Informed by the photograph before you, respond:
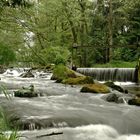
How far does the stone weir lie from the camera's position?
66.7 feet

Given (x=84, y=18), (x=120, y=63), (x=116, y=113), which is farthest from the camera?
(x=84, y=18)

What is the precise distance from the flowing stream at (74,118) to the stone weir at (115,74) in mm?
8334

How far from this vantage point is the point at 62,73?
19.0 metres

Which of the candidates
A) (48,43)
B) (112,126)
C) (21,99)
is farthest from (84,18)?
(48,43)

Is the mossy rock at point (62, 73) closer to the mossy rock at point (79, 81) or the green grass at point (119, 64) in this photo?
the mossy rock at point (79, 81)

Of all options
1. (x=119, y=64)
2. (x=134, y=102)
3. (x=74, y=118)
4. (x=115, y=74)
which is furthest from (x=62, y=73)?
(x=74, y=118)

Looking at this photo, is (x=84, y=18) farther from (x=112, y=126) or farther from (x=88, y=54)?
Result: (x=112, y=126)

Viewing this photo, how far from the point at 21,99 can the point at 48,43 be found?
736 cm

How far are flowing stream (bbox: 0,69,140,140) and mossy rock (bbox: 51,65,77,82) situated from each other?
6.27m

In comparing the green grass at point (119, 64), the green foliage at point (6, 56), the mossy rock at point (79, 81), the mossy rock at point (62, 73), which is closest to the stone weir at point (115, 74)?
the mossy rock at point (62, 73)

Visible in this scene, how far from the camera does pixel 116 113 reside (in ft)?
32.2

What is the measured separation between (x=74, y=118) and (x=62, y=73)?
1048cm

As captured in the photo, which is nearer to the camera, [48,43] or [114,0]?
[48,43]

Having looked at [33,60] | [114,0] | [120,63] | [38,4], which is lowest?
[120,63]
